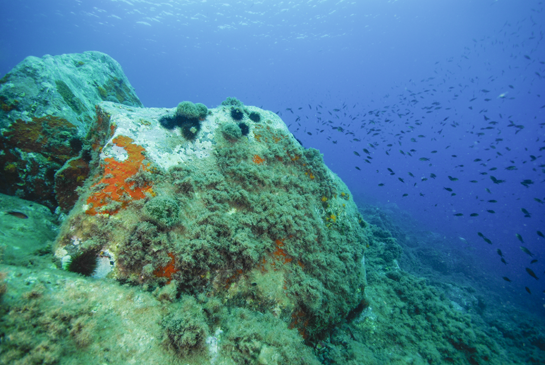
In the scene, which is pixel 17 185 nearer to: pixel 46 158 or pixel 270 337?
pixel 46 158

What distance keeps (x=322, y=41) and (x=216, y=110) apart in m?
108

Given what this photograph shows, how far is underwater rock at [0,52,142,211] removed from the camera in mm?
5853

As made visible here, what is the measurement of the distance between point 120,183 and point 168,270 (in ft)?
7.06

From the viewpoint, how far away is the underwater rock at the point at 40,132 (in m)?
5.85

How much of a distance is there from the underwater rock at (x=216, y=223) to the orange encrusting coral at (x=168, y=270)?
2 centimetres

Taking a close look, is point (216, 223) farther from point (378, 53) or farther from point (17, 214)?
point (378, 53)

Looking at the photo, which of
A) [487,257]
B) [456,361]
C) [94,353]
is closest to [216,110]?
[94,353]

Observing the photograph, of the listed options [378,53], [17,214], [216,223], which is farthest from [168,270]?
[378,53]

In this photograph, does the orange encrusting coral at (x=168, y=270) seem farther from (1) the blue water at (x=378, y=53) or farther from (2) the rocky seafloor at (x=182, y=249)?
(1) the blue water at (x=378, y=53)

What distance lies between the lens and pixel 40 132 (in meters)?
6.24

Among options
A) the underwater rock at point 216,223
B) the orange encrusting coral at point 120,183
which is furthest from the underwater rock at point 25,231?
the orange encrusting coral at point 120,183

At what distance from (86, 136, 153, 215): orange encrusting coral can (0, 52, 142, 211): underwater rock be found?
1.78 meters

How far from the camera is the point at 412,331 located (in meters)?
7.18

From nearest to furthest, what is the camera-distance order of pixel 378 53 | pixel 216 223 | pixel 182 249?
1. pixel 182 249
2. pixel 216 223
3. pixel 378 53
